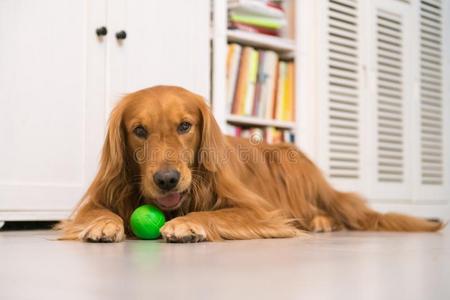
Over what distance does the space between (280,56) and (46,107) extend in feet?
5.68

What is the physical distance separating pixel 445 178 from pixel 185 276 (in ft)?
13.9

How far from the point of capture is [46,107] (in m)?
2.71

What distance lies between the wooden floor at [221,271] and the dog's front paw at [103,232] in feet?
0.17

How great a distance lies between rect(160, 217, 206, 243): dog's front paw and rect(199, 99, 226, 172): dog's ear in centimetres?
34

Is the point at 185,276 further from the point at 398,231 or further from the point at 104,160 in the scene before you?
the point at 398,231

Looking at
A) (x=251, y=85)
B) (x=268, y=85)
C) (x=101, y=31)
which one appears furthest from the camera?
(x=268, y=85)

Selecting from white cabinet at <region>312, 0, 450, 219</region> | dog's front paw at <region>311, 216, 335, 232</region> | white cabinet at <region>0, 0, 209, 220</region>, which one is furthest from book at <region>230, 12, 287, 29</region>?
dog's front paw at <region>311, 216, 335, 232</region>

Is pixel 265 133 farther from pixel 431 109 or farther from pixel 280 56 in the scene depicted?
pixel 431 109

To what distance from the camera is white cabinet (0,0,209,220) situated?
2604mm

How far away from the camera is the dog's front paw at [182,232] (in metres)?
1.81

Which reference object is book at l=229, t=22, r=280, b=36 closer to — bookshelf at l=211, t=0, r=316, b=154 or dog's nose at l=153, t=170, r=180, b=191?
bookshelf at l=211, t=0, r=316, b=154

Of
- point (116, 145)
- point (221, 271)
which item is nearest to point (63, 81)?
point (116, 145)

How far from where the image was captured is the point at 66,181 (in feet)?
9.13

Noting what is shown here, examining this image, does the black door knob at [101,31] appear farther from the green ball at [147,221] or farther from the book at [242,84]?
the green ball at [147,221]
